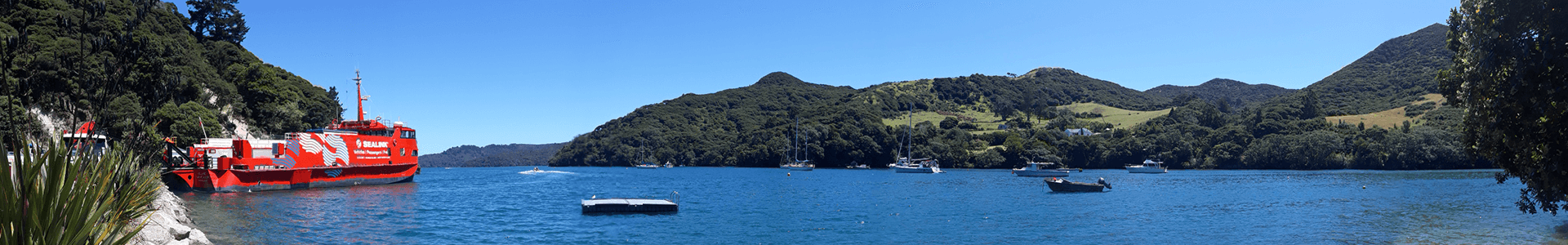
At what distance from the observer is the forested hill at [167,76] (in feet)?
159

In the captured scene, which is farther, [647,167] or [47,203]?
[647,167]

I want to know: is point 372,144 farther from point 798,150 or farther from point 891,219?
point 798,150

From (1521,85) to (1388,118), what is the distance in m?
165

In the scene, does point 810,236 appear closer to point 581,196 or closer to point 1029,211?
point 1029,211

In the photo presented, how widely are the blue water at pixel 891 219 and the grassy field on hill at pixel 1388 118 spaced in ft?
333

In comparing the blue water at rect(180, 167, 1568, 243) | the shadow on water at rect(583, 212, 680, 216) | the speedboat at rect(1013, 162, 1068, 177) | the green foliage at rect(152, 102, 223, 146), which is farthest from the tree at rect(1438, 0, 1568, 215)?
the speedboat at rect(1013, 162, 1068, 177)

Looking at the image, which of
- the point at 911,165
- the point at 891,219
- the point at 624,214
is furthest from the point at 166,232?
the point at 911,165

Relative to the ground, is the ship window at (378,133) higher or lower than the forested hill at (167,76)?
lower

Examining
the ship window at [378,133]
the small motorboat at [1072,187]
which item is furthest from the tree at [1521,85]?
the ship window at [378,133]

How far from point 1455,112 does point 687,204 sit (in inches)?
5753

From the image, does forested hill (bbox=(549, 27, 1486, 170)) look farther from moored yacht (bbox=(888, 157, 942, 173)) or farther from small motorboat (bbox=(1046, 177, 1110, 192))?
small motorboat (bbox=(1046, 177, 1110, 192))

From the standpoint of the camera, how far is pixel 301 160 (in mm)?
56000

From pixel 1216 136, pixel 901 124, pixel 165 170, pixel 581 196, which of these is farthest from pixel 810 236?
pixel 901 124

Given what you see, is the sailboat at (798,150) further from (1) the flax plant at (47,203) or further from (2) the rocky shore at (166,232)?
(1) the flax plant at (47,203)
